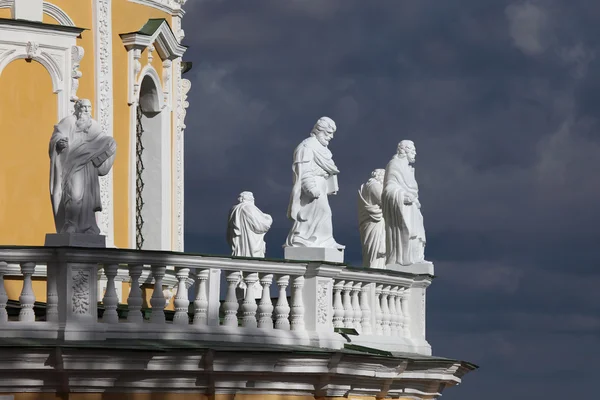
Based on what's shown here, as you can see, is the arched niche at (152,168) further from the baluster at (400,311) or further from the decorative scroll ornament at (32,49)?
the baluster at (400,311)

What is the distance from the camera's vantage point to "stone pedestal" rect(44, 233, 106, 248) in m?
19.5

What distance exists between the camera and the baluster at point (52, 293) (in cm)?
1945

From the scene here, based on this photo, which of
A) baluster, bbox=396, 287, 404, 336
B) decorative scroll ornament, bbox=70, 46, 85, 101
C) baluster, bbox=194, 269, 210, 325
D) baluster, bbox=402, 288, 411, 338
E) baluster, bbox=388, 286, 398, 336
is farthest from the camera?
decorative scroll ornament, bbox=70, 46, 85, 101

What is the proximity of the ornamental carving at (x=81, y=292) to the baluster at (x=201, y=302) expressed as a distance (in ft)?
4.24

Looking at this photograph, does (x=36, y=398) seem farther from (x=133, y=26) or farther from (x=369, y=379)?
(x=133, y=26)

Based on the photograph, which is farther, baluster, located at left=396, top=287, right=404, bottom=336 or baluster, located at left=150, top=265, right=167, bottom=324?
baluster, located at left=396, top=287, right=404, bottom=336

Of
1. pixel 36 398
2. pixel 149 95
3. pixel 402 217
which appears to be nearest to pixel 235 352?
pixel 36 398

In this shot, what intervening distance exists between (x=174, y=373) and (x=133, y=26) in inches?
311

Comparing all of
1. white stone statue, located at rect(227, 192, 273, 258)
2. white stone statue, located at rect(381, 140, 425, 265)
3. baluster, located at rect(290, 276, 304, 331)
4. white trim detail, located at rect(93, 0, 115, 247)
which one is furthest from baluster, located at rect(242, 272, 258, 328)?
white trim detail, located at rect(93, 0, 115, 247)

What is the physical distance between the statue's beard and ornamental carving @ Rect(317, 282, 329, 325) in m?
3.15

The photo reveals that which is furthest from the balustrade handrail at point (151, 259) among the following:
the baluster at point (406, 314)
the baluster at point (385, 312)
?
the baluster at point (406, 314)

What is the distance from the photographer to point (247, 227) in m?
24.0

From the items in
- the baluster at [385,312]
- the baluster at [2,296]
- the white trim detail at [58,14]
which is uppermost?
the white trim detail at [58,14]

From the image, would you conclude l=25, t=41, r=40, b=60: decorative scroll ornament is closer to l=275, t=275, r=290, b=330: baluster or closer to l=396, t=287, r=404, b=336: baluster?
l=275, t=275, r=290, b=330: baluster
